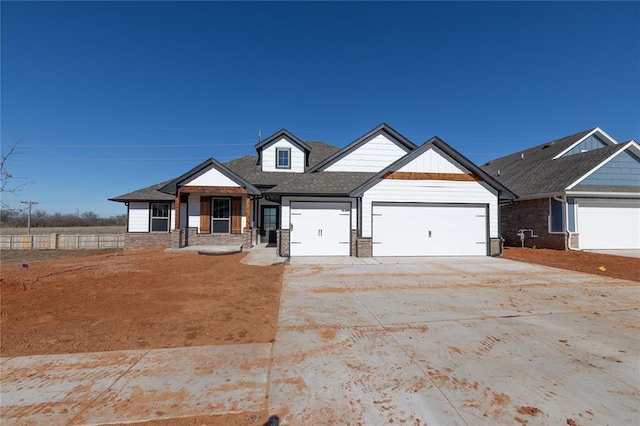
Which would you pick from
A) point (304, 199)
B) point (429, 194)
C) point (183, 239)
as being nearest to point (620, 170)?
point (429, 194)

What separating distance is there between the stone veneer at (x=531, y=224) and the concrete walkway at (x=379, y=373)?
11859 mm

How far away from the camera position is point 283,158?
1784cm

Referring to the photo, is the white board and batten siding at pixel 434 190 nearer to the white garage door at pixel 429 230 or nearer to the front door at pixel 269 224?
the white garage door at pixel 429 230

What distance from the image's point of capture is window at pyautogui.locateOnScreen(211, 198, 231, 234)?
630 inches

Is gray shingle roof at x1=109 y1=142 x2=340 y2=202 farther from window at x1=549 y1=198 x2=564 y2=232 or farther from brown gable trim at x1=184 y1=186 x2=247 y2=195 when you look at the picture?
window at x1=549 y1=198 x2=564 y2=232

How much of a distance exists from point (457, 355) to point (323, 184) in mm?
9526

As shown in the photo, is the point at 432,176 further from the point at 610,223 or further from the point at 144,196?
the point at 144,196

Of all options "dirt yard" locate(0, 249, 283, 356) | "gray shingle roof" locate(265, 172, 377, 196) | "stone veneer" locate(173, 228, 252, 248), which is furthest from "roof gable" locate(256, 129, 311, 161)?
"dirt yard" locate(0, 249, 283, 356)

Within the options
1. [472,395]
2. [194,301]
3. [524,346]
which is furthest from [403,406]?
[194,301]

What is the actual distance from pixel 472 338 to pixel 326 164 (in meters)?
11.3

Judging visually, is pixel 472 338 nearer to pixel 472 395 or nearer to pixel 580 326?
pixel 472 395

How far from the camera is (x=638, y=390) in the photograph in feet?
9.52

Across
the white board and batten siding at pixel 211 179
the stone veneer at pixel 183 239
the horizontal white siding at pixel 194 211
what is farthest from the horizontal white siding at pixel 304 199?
the horizontal white siding at pixel 194 211

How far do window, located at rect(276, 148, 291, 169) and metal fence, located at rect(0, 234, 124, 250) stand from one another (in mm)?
12955
